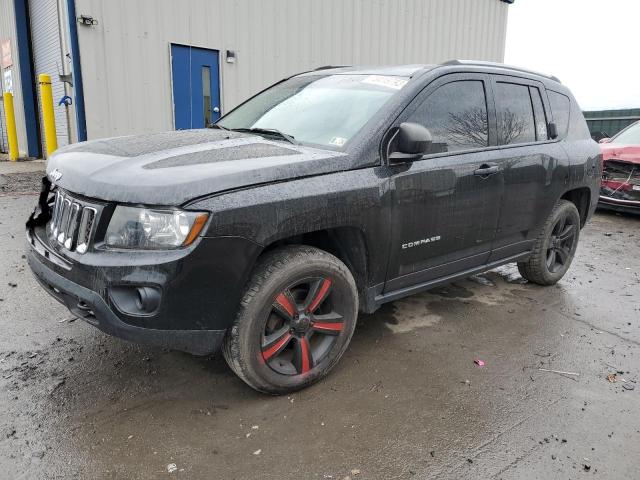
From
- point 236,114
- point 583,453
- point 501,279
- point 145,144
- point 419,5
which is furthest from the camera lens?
point 419,5

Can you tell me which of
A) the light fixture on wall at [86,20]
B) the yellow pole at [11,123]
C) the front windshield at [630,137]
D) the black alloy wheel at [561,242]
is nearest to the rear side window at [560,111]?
the black alloy wheel at [561,242]

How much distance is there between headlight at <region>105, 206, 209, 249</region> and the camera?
2.19 meters

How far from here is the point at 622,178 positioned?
26.1 feet

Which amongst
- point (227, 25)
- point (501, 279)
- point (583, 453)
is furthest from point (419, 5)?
point (583, 453)

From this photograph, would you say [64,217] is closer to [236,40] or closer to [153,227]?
[153,227]

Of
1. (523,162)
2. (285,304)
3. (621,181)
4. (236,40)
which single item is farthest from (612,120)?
(285,304)

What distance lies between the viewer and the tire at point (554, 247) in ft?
14.1

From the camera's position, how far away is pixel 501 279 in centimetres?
483

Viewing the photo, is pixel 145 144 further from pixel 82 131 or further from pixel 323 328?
pixel 82 131

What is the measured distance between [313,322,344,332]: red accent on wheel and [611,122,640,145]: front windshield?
7.77 metres

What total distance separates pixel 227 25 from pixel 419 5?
233 inches

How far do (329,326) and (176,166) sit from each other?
3.83 ft

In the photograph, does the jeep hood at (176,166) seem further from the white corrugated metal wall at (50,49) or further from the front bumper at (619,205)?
the white corrugated metal wall at (50,49)

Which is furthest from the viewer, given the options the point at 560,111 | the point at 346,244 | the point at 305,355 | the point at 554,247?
the point at 554,247
